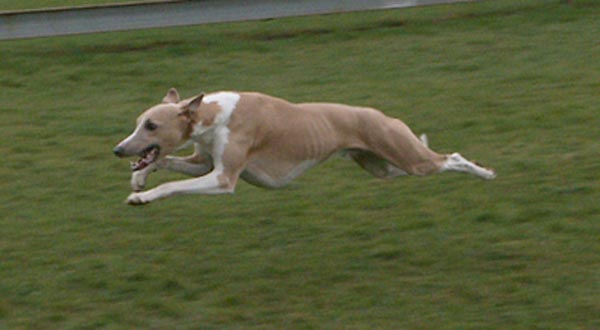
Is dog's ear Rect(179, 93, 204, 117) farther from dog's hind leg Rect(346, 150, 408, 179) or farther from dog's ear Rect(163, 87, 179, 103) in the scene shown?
dog's hind leg Rect(346, 150, 408, 179)

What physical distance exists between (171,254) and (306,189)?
1.73 meters

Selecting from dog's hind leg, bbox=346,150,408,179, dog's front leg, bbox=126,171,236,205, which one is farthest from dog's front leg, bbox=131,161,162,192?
dog's hind leg, bbox=346,150,408,179

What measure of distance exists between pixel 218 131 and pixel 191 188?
417 mm

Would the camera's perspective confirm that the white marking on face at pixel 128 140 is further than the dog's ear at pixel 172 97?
No

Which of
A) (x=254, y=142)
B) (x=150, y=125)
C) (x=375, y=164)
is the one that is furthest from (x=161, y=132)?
(x=375, y=164)

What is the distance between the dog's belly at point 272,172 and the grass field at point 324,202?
0.46 m

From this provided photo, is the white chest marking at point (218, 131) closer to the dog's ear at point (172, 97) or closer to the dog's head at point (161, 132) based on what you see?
the dog's head at point (161, 132)

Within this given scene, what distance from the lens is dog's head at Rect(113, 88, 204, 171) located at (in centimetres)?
699

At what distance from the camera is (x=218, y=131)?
7.19 meters

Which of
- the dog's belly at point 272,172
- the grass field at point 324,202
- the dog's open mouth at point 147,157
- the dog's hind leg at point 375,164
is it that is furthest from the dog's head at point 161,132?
the dog's hind leg at point 375,164

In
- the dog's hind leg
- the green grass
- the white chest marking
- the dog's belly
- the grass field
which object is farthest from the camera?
the green grass

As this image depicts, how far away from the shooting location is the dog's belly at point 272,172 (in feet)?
24.4

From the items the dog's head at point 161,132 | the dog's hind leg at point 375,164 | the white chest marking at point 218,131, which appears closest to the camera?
the dog's head at point 161,132

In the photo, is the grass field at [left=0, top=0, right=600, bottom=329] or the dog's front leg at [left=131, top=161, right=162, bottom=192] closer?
the grass field at [left=0, top=0, right=600, bottom=329]
